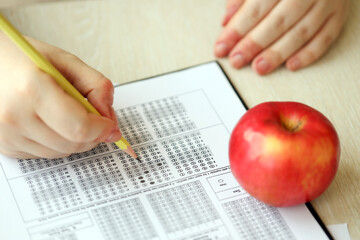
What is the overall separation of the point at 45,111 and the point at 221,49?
0.35 m

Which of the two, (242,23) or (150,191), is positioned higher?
(242,23)

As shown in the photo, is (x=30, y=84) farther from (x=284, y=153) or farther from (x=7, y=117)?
(x=284, y=153)

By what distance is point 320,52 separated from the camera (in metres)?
0.83

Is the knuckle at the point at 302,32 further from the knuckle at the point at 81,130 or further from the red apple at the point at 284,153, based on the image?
the knuckle at the point at 81,130

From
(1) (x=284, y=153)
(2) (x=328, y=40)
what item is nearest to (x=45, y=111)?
(1) (x=284, y=153)

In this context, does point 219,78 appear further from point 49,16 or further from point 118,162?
point 49,16

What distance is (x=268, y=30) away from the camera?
82cm

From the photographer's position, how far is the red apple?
1.84 ft

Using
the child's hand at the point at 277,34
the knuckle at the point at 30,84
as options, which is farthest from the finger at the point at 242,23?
the knuckle at the point at 30,84

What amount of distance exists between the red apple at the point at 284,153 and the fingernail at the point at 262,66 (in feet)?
0.69

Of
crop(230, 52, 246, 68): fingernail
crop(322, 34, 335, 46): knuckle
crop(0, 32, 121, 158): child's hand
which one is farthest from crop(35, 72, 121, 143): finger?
crop(322, 34, 335, 46): knuckle

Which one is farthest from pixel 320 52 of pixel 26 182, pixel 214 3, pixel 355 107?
pixel 26 182

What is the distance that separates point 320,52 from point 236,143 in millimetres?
307

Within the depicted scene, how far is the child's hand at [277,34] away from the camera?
82 centimetres
